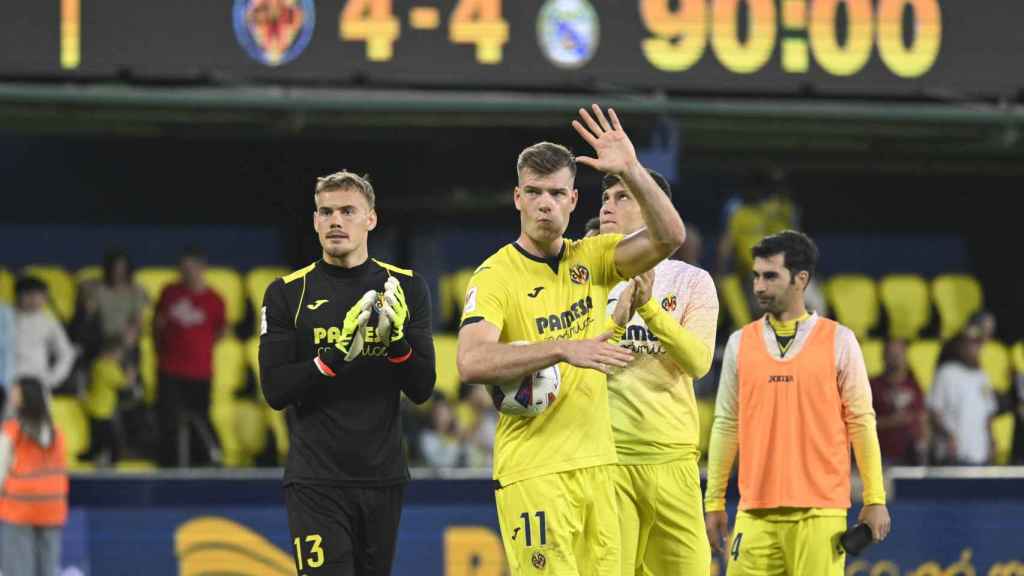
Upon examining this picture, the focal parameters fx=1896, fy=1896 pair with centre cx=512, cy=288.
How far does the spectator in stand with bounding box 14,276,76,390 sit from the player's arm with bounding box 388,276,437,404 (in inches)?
279

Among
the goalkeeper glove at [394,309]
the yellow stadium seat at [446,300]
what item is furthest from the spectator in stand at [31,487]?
the goalkeeper glove at [394,309]

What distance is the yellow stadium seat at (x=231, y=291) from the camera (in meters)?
16.2

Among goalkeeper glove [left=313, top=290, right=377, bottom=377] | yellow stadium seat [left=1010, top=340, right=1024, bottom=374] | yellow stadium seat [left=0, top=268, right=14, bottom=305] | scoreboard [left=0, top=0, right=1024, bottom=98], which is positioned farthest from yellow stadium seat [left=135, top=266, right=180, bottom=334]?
goalkeeper glove [left=313, top=290, right=377, bottom=377]

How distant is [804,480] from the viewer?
8.15 metres

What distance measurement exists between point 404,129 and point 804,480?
7502 millimetres

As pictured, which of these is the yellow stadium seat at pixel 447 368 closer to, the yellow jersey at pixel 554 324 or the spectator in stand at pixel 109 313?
the spectator in stand at pixel 109 313

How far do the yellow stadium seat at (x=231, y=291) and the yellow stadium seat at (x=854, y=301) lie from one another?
540 cm

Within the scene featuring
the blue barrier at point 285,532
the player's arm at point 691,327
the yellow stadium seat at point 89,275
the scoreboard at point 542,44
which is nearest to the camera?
the player's arm at point 691,327

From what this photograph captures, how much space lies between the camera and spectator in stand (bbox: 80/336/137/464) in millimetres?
14359

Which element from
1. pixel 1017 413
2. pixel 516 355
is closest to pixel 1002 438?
pixel 1017 413

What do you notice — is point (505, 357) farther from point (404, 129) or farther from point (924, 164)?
point (924, 164)

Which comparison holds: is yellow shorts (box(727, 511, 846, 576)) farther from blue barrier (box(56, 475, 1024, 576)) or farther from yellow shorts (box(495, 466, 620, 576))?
blue barrier (box(56, 475, 1024, 576))

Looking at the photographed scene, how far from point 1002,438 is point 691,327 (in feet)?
28.3

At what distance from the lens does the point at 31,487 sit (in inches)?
479
